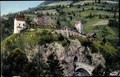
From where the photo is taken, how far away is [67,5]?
90.8 metres

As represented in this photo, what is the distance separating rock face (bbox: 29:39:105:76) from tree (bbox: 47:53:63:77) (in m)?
0.78

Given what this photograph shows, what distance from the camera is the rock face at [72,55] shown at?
50494mm

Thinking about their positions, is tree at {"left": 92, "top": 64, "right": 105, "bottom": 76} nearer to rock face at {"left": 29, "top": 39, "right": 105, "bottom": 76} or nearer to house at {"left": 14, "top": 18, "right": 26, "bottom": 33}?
rock face at {"left": 29, "top": 39, "right": 105, "bottom": 76}

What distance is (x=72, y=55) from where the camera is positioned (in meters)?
52.8

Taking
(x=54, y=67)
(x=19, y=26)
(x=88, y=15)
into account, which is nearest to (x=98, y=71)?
(x=54, y=67)

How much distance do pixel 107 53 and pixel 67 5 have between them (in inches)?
1441

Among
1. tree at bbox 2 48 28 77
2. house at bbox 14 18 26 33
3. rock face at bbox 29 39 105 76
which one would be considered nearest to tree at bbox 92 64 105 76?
rock face at bbox 29 39 105 76

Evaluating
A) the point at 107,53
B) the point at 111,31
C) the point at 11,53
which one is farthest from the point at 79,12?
the point at 11,53

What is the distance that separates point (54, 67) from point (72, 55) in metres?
6.88

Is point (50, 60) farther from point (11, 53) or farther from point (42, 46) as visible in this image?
point (11, 53)

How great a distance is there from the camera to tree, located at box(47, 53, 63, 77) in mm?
44797

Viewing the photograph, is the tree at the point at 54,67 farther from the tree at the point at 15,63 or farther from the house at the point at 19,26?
the house at the point at 19,26

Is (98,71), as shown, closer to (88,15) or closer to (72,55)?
(72,55)

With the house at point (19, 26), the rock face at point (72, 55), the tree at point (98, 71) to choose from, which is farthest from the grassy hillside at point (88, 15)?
the tree at point (98, 71)
